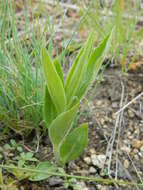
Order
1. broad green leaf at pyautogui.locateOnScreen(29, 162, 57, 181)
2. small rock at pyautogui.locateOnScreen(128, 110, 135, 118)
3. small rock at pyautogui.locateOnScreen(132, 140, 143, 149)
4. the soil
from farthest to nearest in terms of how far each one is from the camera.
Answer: small rock at pyautogui.locateOnScreen(128, 110, 135, 118)
small rock at pyautogui.locateOnScreen(132, 140, 143, 149)
the soil
broad green leaf at pyautogui.locateOnScreen(29, 162, 57, 181)

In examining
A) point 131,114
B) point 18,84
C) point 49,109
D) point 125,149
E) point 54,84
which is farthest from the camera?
point 131,114

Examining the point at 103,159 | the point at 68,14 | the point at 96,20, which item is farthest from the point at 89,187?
the point at 68,14

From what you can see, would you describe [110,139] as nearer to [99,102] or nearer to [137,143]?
[137,143]

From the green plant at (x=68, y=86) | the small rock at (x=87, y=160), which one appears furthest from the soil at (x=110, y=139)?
the green plant at (x=68, y=86)

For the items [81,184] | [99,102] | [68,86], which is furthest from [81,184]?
[99,102]

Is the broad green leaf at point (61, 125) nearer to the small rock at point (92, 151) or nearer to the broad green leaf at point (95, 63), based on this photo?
the broad green leaf at point (95, 63)

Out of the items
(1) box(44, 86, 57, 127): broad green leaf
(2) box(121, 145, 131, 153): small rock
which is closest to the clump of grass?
(1) box(44, 86, 57, 127): broad green leaf

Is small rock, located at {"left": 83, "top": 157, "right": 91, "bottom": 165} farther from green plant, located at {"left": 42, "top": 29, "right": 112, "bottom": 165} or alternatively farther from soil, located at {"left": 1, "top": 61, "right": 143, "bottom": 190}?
green plant, located at {"left": 42, "top": 29, "right": 112, "bottom": 165}
